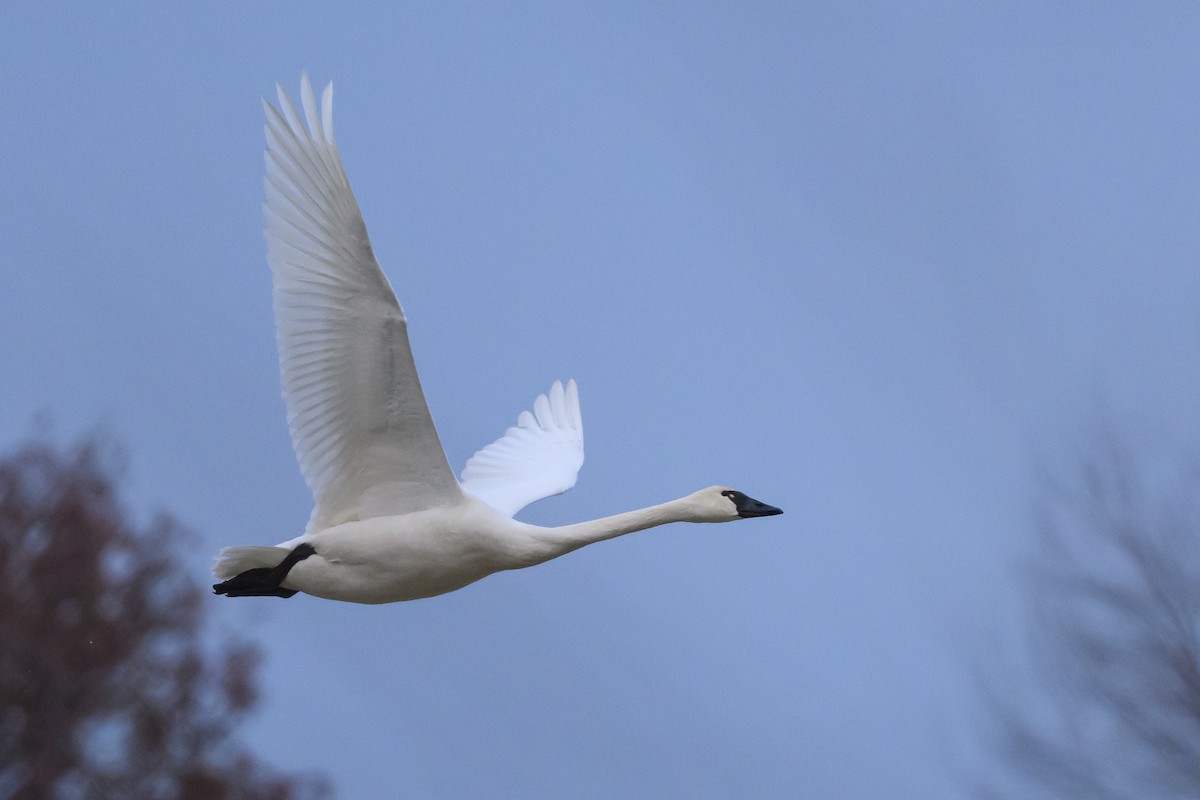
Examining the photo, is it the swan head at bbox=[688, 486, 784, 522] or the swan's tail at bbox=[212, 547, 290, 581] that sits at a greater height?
the swan's tail at bbox=[212, 547, 290, 581]

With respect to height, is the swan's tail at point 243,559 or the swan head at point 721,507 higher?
the swan's tail at point 243,559

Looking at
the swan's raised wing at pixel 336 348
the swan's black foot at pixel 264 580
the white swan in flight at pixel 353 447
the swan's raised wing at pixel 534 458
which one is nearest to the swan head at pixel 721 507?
the white swan in flight at pixel 353 447

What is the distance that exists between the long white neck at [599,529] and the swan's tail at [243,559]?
4.25ft

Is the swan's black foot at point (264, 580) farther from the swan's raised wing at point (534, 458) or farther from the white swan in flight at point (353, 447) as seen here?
the swan's raised wing at point (534, 458)

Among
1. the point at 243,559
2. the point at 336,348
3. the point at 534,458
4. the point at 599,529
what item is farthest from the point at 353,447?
the point at 534,458

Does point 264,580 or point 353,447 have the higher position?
point 353,447

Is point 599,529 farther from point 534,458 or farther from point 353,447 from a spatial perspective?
point 534,458

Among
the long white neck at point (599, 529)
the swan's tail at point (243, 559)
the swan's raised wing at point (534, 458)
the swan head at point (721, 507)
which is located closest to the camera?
the long white neck at point (599, 529)

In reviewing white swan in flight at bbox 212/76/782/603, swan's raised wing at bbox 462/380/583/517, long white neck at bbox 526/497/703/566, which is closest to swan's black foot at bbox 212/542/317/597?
white swan in flight at bbox 212/76/782/603

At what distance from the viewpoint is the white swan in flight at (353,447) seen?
296 inches

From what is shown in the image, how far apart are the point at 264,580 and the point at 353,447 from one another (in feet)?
2.63

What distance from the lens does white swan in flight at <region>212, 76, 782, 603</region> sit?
751 cm

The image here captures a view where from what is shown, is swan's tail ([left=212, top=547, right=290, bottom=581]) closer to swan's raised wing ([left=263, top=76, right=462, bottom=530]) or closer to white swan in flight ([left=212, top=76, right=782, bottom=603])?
white swan in flight ([left=212, top=76, right=782, bottom=603])

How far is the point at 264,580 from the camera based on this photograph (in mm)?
8203
